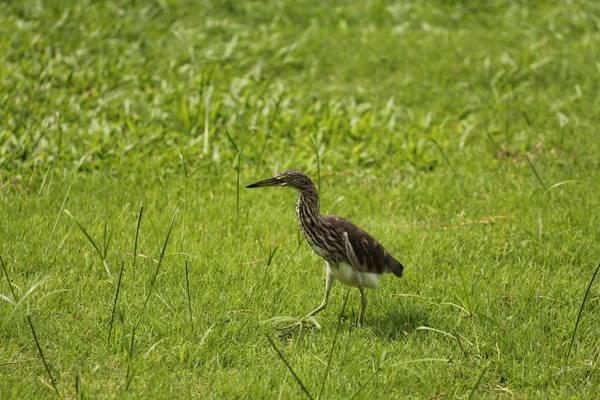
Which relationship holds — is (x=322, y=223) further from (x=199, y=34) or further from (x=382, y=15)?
(x=382, y=15)

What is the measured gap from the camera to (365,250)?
6.00 m

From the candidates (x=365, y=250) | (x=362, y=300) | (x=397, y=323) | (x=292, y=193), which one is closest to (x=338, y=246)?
(x=365, y=250)

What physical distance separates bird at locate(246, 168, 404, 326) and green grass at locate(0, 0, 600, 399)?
0.31 m

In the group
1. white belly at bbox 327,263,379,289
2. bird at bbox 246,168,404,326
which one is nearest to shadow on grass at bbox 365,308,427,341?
bird at bbox 246,168,404,326

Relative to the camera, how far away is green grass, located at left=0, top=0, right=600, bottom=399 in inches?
215

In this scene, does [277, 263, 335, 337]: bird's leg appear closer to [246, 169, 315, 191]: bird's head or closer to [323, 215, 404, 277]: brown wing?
[323, 215, 404, 277]: brown wing

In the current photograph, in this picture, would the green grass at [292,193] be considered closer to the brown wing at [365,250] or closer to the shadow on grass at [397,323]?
the shadow on grass at [397,323]

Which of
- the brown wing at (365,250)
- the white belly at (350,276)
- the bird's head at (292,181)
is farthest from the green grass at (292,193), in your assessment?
the bird's head at (292,181)

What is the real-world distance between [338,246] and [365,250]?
230mm

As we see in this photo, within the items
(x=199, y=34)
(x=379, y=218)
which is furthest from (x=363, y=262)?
(x=199, y=34)

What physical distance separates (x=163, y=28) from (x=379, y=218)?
5917 millimetres

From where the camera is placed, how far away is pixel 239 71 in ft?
36.5

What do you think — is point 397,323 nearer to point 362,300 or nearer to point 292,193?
point 362,300

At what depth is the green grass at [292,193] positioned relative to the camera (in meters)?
5.46
